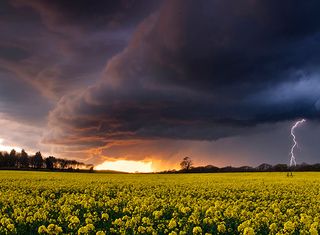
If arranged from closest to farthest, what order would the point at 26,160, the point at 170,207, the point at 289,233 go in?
the point at 289,233 < the point at 170,207 < the point at 26,160

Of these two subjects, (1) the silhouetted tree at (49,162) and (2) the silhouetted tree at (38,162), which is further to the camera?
(2) the silhouetted tree at (38,162)

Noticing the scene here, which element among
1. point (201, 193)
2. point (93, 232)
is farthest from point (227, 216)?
point (201, 193)

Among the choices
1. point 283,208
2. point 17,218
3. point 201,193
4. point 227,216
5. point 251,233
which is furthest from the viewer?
point 201,193

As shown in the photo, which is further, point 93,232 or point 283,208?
point 283,208

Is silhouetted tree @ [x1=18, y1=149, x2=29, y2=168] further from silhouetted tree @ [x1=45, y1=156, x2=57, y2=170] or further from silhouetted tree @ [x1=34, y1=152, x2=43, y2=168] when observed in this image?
silhouetted tree @ [x1=45, y1=156, x2=57, y2=170]

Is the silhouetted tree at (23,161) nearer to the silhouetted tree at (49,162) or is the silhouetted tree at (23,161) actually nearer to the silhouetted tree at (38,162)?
the silhouetted tree at (38,162)

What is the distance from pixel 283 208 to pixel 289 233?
8714mm

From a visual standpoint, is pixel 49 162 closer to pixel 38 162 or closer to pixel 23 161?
pixel 38 162

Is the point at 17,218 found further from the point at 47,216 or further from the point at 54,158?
the point at 54,158

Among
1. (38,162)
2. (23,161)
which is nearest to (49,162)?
(38,162)

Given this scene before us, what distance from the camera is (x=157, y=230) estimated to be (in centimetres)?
1338

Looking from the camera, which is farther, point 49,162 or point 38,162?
point 38,162

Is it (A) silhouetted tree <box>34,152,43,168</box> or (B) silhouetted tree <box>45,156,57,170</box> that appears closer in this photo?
(B) silhouetted tree <box>45,156,57,170</box>

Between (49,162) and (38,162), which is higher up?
(38,162)
